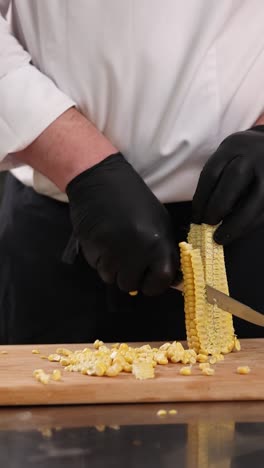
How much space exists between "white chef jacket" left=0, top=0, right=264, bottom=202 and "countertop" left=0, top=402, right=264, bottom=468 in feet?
1.46

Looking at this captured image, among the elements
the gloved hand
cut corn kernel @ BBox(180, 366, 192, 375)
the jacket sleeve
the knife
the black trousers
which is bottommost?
the black trousers

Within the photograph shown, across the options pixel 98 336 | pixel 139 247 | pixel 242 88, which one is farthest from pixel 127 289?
pixel 242 88

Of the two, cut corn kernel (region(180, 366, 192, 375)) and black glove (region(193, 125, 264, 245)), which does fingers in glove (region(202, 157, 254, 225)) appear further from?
cut corn kernel (region(180, 366, 192, 375))

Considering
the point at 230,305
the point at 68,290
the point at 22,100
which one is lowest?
the point at 68,290

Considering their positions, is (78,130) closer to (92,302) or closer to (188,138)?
(188,138)

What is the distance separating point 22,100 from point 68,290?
33 centimetres

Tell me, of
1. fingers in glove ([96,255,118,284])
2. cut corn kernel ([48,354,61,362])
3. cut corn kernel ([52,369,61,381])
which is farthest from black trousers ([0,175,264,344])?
cut corn kernel ([52,369,61,381])

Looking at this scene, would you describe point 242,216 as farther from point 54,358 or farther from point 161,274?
point 54,358

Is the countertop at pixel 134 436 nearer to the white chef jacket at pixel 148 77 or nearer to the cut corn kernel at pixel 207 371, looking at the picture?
the cut corn kernel at pixel 207 371

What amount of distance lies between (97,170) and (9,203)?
33 centimetres

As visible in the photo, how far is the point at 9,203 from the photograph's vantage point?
5.88 feet

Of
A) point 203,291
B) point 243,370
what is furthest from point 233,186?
point 243,370

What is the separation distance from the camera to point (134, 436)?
114cm

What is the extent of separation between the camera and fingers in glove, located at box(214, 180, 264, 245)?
147 centimetres
